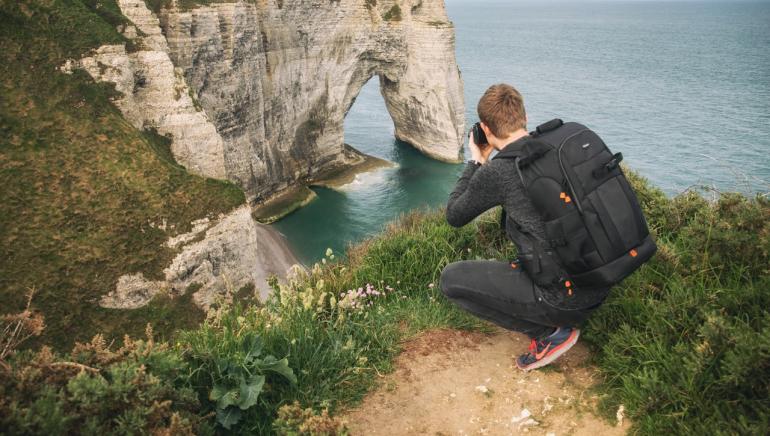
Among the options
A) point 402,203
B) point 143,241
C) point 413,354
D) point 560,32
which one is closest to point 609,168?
point 413,354

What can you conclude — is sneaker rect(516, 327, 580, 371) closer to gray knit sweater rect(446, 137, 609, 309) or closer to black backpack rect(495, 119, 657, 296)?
gray knit sweater rect(446, 137, 609, 309)

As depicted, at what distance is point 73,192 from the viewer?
17984mm

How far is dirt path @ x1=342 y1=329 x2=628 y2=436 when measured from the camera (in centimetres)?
478

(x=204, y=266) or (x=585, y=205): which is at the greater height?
(x=585, y=205)

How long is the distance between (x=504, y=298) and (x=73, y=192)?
17.4 m

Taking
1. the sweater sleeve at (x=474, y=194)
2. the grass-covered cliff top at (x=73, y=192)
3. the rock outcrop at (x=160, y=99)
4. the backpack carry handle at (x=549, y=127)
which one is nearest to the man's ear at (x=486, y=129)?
the sweater sleeve at (x=474, y=194)

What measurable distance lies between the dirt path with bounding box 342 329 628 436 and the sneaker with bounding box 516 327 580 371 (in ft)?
0.54

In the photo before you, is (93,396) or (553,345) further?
(553,345)

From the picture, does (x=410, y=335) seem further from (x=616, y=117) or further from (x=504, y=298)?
(x=616, y=117)

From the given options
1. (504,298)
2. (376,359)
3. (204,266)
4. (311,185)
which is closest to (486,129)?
(504,298)

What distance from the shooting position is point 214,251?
63.9 feet

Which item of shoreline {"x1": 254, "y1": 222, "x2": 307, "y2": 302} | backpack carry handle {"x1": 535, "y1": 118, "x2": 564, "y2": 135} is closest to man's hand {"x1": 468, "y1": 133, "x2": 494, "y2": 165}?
backpack carry handle {"x1": 535, "y1": 118, "x2": 564, "y2": 135}

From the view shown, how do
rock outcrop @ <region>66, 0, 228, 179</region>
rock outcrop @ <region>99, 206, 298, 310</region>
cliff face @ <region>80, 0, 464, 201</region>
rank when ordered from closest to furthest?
rock outcrop @ <region>99, 206, 298, 310</region> < rock outcrop @ <region>66, 0, 228, 179</region> < cliff face @ <region>80, 0, 464, 201</region>

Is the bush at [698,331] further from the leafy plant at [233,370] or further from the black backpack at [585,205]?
the leafy plant at [233,370]
